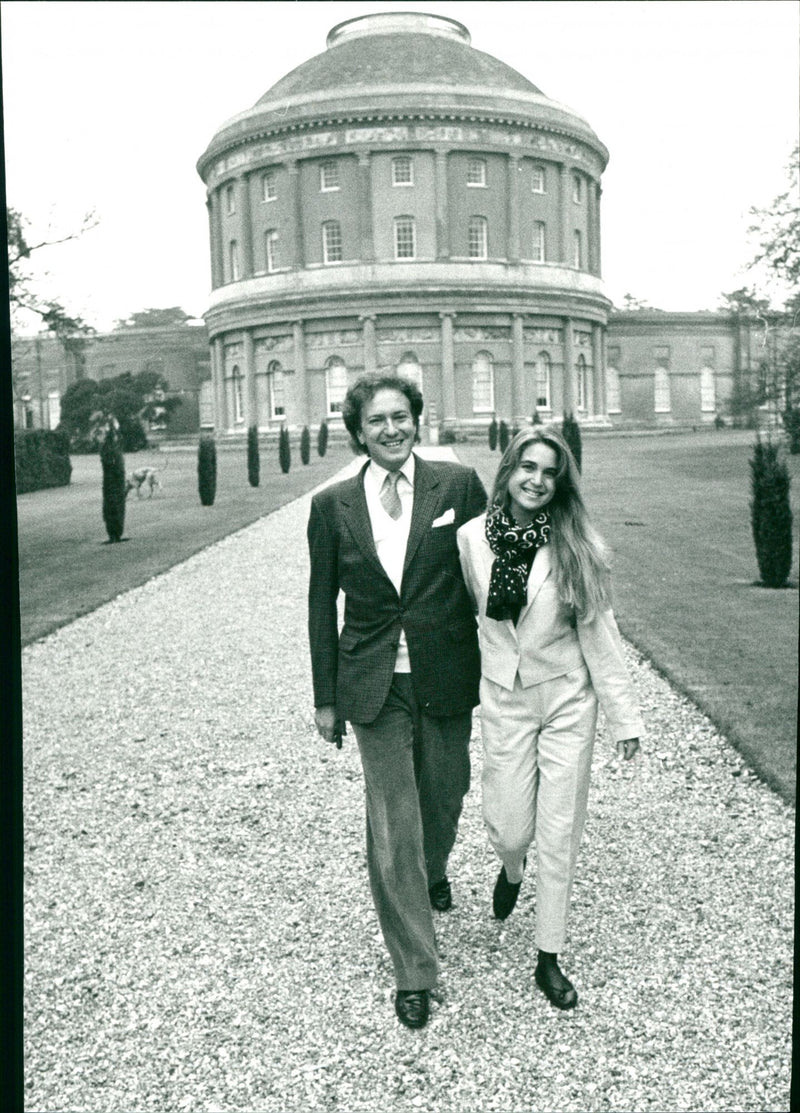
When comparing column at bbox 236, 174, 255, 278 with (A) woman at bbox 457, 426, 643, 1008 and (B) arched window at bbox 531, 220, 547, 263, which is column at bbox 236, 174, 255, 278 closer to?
(B) arched window at bbox 531, 220, 547, 263

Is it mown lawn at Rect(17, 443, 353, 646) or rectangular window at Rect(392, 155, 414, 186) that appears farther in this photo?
rectangular window at Rect(392, 155, 414, 186)

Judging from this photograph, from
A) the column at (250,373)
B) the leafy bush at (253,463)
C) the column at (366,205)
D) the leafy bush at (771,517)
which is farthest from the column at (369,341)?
the leafy bush at (771,517)

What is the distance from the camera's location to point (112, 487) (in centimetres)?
918

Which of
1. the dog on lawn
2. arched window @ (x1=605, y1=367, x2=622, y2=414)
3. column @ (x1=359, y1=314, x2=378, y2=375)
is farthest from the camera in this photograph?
column @ (x1=359, y1=314, x2=378, y2=375)

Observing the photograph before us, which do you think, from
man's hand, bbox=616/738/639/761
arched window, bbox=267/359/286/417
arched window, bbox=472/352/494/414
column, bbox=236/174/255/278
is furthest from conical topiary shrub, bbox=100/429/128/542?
arched window, bbox=267/359/286/417

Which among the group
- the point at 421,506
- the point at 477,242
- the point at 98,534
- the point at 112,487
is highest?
the point at 477,242

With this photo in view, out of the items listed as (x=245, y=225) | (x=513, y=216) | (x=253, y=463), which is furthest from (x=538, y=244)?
(x=245, y=225)

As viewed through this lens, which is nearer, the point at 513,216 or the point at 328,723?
the point at 328,723

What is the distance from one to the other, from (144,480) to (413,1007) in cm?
992

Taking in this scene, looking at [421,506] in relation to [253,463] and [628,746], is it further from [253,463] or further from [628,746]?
[253,463]

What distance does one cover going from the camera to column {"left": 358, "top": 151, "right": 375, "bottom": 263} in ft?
81.4

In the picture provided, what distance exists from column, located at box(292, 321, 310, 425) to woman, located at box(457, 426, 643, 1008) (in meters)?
42.8

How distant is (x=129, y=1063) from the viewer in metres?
3.27

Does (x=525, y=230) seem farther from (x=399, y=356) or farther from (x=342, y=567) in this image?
(x=342, y=567)
